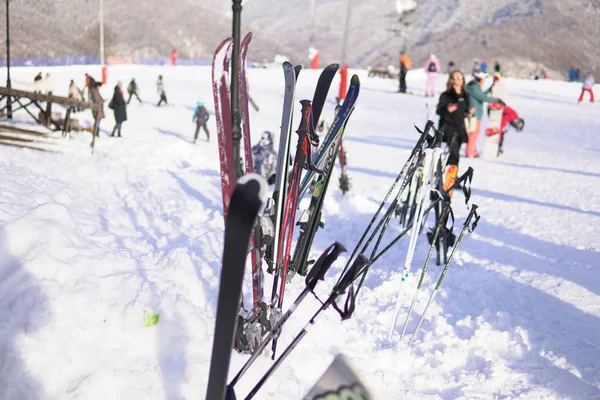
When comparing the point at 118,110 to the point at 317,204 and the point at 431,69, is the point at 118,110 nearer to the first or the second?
the point at 317,204

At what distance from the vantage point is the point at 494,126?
12.1 metres

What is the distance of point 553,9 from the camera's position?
278 feet

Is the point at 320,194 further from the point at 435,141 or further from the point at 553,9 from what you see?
the point at 553,9

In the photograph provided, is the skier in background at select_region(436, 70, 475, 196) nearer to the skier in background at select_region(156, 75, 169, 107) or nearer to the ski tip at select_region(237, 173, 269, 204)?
the ski tip at select_region(237, 173, 269, 204)

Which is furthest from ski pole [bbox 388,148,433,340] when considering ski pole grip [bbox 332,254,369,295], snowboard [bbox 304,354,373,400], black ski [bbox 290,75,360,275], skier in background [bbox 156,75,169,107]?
skier in background [bbox 156,75,169,107]

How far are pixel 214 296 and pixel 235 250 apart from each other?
2.11m

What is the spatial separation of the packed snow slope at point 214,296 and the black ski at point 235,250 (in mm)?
537

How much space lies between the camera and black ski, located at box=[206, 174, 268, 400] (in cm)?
197

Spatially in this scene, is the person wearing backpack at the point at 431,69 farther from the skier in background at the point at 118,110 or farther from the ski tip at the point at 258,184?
the ski tip at the point at 258,184

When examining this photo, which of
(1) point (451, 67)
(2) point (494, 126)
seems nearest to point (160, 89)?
(2) point (494, 126)

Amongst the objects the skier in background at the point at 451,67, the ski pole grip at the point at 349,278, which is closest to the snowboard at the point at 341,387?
the ski pole grip at the point at 349,278

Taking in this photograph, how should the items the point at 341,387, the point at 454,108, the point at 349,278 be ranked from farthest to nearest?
the point at 454,108 → the point at 349,278 → the point at 341,387

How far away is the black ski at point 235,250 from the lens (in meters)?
1.97

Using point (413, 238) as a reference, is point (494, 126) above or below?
above
